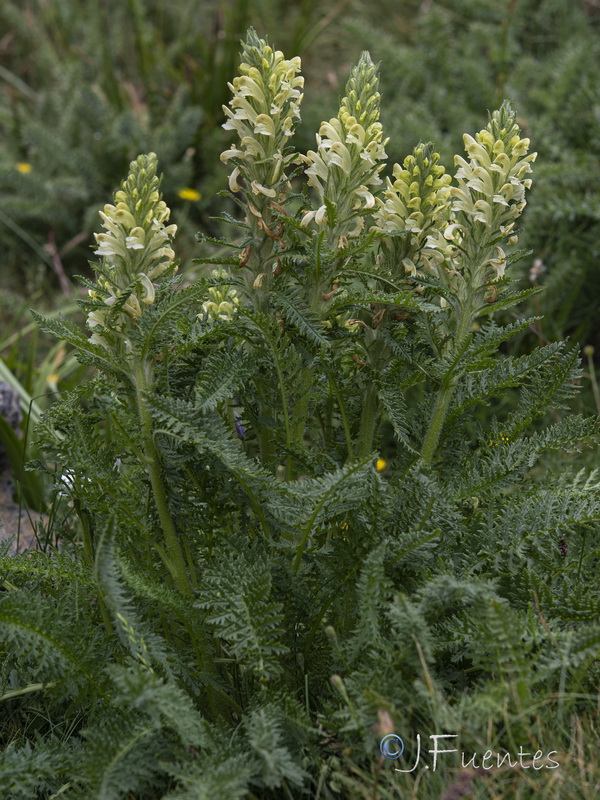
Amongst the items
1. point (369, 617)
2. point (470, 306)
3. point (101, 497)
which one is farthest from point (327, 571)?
point (470, 306)

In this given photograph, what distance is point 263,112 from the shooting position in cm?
166

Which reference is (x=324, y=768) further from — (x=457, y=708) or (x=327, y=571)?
(x=327, y=571)

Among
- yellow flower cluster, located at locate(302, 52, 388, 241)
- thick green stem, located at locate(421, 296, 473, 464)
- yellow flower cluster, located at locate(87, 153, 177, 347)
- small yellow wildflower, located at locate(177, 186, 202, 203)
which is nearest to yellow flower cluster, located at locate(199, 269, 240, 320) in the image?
yellow flower cluster, located at locate(87, 153, 177, 347)

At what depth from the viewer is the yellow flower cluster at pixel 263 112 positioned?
1635mm

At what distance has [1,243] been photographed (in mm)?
4828

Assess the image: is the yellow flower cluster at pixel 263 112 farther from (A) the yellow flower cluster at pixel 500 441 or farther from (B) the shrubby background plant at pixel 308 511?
(A) the yellow flower cluster at pixel 500 441

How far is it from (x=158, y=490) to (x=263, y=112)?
766mm

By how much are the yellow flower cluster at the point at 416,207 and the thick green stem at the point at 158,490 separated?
0.55 metres

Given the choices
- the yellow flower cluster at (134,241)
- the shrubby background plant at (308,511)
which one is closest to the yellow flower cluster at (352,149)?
the shrubby background plant at (308,511)

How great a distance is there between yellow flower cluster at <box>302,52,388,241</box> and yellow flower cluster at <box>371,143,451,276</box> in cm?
5

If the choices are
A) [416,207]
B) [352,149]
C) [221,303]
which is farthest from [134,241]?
[416,207]

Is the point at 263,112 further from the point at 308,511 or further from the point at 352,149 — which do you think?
the point at 308,511

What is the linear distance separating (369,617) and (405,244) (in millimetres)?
741

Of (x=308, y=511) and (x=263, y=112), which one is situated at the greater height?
(x=263, y=112)
